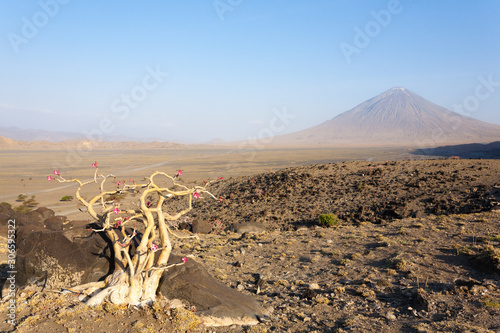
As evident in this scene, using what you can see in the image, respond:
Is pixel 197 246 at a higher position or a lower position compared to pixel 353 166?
lower

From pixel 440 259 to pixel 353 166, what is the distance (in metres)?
17.7

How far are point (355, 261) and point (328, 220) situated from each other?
21.8 feet

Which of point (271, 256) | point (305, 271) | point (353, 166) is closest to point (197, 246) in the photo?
point (271, 256)

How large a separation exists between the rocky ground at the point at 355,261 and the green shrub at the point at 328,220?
32.0 inches

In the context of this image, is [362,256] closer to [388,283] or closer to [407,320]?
[388,283]

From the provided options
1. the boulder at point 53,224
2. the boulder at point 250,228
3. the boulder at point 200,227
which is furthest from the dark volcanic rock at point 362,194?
the boulder at point 53,224

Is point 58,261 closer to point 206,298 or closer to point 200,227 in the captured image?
point 206,298

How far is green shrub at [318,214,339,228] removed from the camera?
57.4 feet

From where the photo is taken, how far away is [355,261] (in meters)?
11.0

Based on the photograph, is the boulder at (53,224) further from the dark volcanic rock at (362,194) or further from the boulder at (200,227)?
the dark volcanic rock at (362,194)

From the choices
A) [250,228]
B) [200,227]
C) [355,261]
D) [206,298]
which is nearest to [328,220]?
[250,228]

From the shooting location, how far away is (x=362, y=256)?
11.4m

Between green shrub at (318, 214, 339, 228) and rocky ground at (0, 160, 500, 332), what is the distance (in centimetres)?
81

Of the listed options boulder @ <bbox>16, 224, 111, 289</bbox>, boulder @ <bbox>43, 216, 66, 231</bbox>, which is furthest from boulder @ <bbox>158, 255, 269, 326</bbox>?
boulder @ <bbox>43, 216, 66, 231</bbox>
